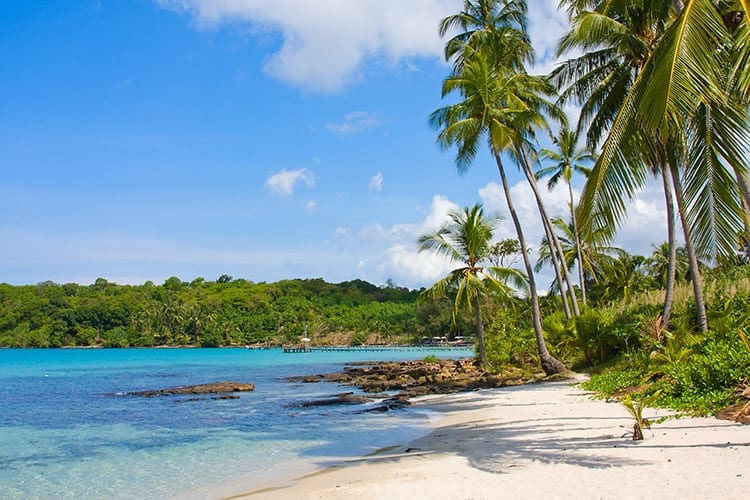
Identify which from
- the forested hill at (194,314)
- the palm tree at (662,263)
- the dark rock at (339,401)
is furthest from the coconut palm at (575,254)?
the forested hill at (194,314)

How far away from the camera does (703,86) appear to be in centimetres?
627

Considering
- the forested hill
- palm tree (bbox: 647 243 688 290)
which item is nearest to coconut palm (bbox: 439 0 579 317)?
palm tree (bbox: 647 243 688 290)

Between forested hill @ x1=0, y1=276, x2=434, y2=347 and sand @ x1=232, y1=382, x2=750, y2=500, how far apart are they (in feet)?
315

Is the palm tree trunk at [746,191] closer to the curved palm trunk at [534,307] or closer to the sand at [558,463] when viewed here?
the sand at [558,463]

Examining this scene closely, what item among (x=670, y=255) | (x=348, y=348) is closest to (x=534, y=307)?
(x=670, y=255)

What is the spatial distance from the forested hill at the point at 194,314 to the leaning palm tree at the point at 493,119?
284 ft

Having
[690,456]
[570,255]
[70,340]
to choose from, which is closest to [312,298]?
[70,340]

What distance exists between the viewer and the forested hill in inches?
4203

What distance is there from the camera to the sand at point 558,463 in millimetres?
5879

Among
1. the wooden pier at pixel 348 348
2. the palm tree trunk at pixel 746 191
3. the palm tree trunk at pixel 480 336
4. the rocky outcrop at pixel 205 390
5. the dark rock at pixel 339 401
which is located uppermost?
the palm tree trunk at pixel 746 191

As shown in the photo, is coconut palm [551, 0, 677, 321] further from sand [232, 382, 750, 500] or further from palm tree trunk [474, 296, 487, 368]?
palm tree trunk [474, 296, 487, 368]

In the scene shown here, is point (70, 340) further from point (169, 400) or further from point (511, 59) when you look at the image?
point (511, 59)

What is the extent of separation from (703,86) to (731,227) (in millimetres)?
1931

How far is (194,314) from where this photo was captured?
118m
